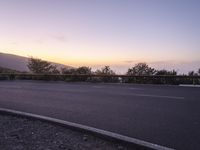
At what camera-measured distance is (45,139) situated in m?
7.50

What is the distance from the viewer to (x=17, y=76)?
3925 cm

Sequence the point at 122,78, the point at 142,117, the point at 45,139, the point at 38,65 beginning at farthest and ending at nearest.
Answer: the point at 38,65
the point at 122,78
the point at 142,117
the point at 45,139

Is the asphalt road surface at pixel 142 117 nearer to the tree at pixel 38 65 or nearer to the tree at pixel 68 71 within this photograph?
the tree at pixel 68 71

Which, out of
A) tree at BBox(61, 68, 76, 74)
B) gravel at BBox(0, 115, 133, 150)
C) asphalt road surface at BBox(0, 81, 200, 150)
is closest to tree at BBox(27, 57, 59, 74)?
tree at BBox(61, 68, 76, 74)

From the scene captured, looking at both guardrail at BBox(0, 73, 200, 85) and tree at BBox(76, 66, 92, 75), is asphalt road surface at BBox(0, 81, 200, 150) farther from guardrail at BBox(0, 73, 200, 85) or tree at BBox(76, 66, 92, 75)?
tree at BBox(76, 66, 92, 75)

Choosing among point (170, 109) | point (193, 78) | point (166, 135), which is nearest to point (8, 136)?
point (166, 135)

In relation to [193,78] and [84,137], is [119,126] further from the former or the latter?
[193,78]

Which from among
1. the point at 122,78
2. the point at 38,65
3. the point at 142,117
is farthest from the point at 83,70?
the point at 142,117

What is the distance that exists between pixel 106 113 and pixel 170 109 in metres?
2.16

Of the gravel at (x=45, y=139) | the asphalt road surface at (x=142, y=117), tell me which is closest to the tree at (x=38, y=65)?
the asphalt road surface at (x=142, y=117)

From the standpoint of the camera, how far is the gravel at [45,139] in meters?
6.93

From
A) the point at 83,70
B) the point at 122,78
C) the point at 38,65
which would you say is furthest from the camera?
the point at 38,65

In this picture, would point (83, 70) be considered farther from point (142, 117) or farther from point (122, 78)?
point (142, 117)

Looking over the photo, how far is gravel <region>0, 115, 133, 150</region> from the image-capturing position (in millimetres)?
6930
